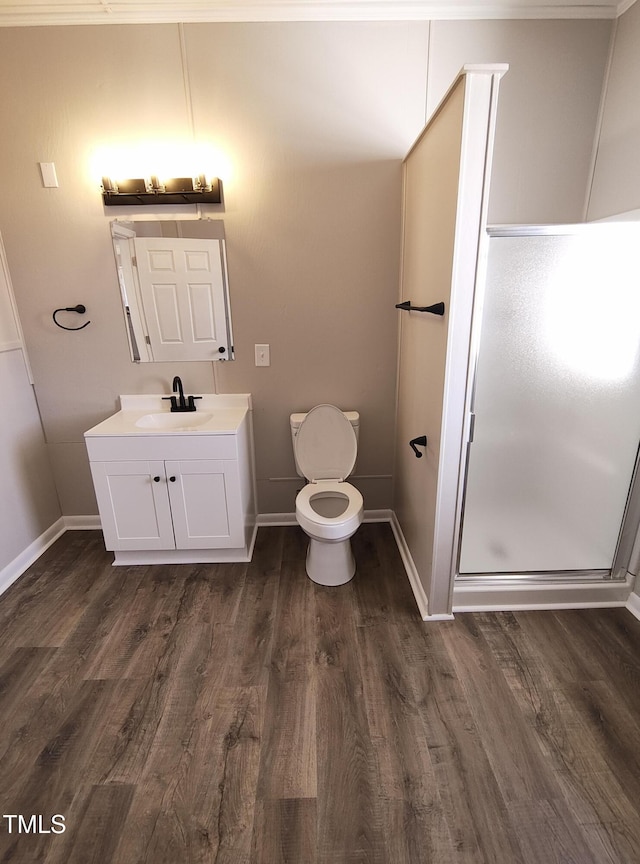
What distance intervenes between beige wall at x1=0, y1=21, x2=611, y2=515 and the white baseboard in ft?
2.48

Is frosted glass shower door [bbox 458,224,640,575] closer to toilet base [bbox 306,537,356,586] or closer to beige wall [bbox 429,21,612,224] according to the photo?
toilet base [bbox 306,537,356,586]

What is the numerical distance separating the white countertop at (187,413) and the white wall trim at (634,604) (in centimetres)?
210

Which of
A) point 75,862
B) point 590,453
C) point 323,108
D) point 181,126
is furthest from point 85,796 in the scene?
point 323,108

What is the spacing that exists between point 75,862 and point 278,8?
3.30 m

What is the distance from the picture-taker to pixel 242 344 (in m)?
2.40

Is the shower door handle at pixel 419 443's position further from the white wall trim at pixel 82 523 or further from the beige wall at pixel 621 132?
the white wall trim at pixel 82 523

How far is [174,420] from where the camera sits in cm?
241

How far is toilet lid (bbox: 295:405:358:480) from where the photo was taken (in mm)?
2379

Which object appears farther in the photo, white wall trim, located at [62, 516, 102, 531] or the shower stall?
white wall trim, located at [62, 516, 102, 531]

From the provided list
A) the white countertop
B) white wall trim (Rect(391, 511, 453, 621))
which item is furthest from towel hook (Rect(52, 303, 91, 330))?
white wall trim (Rect(391, 511, 453, 621))

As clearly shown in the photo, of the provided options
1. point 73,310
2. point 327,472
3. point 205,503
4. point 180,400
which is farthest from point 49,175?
point 327,472

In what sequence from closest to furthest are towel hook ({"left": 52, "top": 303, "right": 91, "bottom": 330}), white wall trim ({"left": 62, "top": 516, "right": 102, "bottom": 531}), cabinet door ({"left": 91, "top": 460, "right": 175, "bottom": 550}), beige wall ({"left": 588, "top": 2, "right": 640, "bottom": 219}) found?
beige wall ({"left": 588, "top": 2, "right": 640, "bottom": 219}) < cabinet door ({"left": 91, "top": 460, "right": 175, "bottom": 550}) < towel hook ({"left": 52, "top": 303, "right": 91, "bottom": 330}) < white wall trim ({"left": 62, "top": 516, "right": 102, "bottom": 531})

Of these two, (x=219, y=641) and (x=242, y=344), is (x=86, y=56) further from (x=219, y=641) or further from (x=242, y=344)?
(x=219, y=641)

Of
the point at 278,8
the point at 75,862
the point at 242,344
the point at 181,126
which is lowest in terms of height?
the point at 75,862
